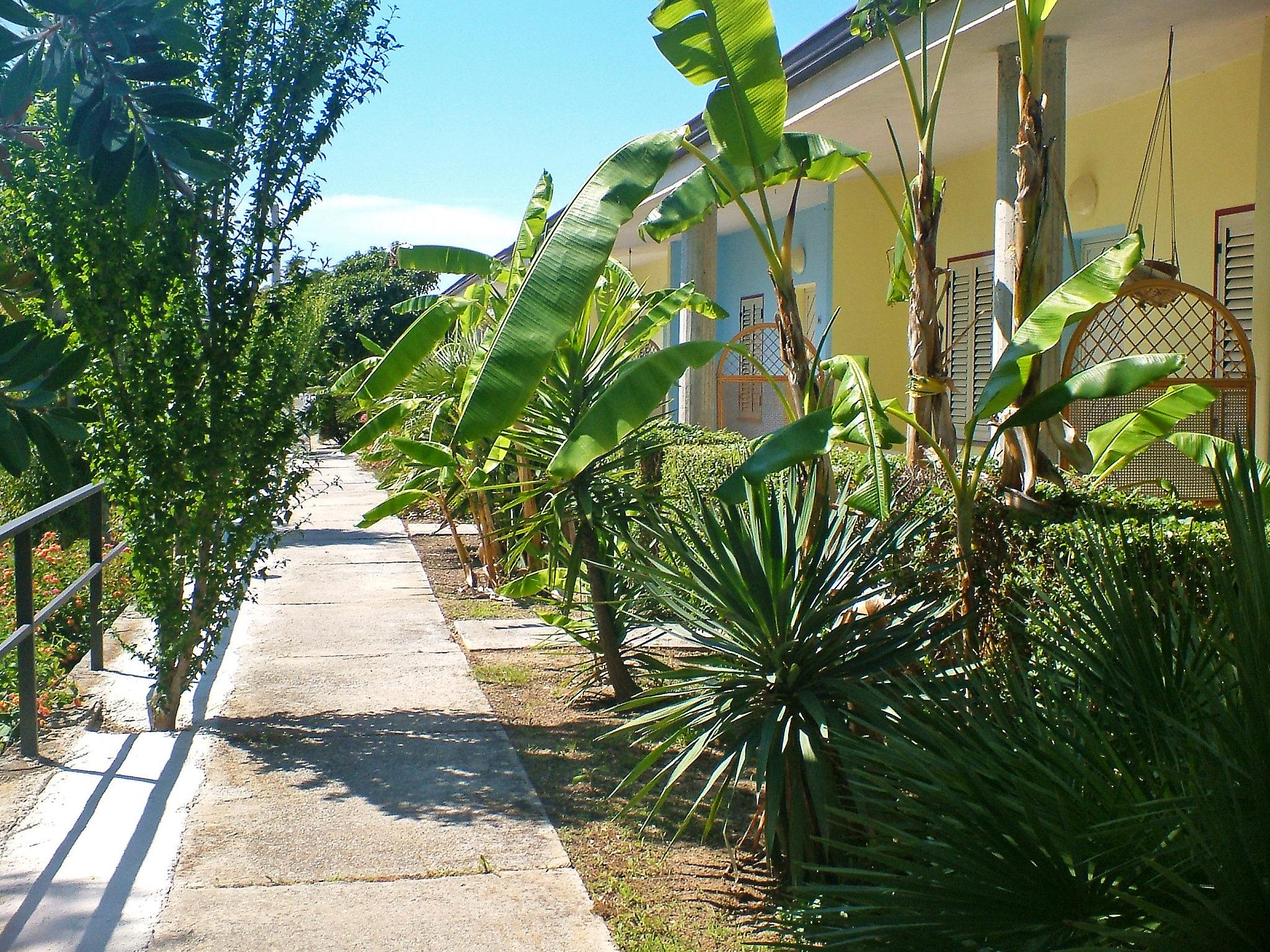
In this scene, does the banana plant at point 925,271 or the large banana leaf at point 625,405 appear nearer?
the large banana leaf at point 625,405

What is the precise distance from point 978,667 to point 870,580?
1186 millimetres

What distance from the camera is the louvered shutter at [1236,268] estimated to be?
7727mm

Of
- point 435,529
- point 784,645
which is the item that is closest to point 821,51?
point 784,645

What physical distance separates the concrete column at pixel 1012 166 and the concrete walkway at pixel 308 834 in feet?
11.7

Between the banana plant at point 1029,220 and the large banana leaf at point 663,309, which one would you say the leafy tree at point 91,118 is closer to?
the banana plant at point 1029,220

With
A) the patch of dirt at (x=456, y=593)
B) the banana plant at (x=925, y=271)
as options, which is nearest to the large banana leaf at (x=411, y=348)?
the banana plant at (x=925, y=271)

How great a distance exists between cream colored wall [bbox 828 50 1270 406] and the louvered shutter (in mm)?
99

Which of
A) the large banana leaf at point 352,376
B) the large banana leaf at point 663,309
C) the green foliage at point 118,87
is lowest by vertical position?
the large banana leaf at point 352,376

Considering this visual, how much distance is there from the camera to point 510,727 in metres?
6.25

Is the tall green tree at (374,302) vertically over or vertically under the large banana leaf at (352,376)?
over

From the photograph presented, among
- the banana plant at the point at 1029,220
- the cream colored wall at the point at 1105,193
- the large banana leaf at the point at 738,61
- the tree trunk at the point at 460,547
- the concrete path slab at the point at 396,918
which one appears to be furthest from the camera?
the tree trunk at the point at 460,547

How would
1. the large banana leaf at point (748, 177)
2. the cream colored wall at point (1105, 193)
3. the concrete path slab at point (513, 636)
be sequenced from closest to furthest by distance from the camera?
the large banana leaf at point (748, 177), the cream colored wall at point (1105, 193), the concrete path slab at point (513, 636)

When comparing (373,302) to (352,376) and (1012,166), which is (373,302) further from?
(1012,166)

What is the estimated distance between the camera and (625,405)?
14.4ft
